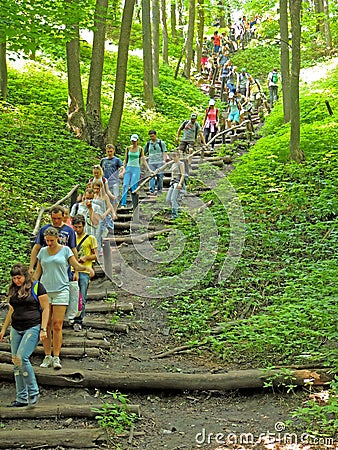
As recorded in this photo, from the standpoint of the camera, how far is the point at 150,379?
749 cm

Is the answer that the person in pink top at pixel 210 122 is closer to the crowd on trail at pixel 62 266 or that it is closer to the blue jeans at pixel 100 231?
the crowd on trail at pixel 62 266

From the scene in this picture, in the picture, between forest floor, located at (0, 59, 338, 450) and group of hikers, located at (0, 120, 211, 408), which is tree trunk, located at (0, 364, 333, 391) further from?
group of hikers, located at (0, 120, 211, 408)

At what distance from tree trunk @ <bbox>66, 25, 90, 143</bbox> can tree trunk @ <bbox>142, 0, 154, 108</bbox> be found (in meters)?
5.32

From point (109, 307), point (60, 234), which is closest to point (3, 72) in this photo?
point (109, 307)

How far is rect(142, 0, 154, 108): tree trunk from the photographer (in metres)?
22.9

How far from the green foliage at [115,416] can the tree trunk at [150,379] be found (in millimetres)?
387

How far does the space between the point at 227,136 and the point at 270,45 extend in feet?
67.6

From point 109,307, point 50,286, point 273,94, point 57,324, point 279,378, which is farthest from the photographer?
point 273,94

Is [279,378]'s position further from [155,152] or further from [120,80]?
→ [120,80]

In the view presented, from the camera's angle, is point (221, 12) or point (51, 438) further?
point (221, 12)

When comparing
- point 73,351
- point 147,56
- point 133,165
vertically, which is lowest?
point 73,351

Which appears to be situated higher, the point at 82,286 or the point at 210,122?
the point at 210,122

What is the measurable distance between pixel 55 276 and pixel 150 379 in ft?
5.71

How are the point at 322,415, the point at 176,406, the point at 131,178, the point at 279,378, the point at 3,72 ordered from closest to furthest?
the point at 322,415
the point at 279,378
the point at 176,406
the point at 131,178
the point at 3,72
